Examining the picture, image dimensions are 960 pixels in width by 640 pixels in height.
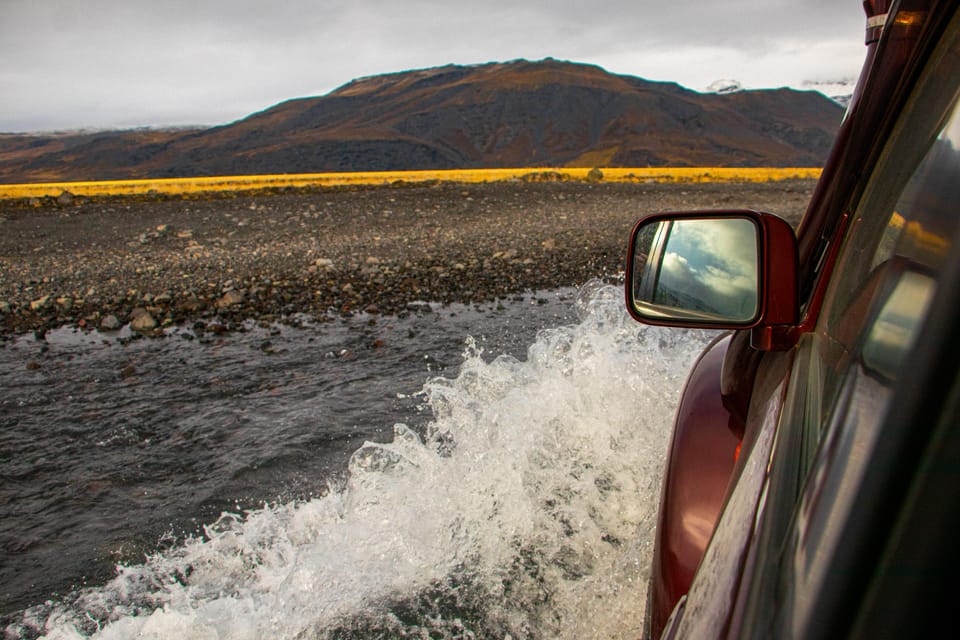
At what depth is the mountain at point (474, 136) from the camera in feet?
366

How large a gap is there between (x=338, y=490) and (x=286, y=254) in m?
7.27

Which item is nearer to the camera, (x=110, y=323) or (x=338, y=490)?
(x=338, y=490)

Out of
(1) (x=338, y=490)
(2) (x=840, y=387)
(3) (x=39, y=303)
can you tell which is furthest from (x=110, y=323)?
(2) (x=840, y=387)

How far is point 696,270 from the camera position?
150 centimetres

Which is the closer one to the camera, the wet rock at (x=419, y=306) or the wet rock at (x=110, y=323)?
the wet rock at (x=110, y=323)

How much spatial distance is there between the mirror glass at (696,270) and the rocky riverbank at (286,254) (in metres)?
5.93

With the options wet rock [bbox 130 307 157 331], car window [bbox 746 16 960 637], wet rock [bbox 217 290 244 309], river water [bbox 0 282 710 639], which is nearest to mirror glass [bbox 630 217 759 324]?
car window [bbox 746 16 960 637]

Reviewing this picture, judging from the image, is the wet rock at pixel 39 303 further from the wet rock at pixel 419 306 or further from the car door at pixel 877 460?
the car door at pixel 877 460

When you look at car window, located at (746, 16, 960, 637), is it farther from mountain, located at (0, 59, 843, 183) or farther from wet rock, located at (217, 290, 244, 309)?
mountain, located at (0, 59, 843, 183)

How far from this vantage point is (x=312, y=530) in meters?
3.14

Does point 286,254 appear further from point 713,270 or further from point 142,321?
point 713,270

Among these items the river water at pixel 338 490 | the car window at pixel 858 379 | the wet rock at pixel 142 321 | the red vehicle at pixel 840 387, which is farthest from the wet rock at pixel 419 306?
the car window at pixel 858 379

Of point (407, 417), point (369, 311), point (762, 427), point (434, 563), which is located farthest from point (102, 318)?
point (762, 427)

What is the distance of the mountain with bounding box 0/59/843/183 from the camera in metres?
112
